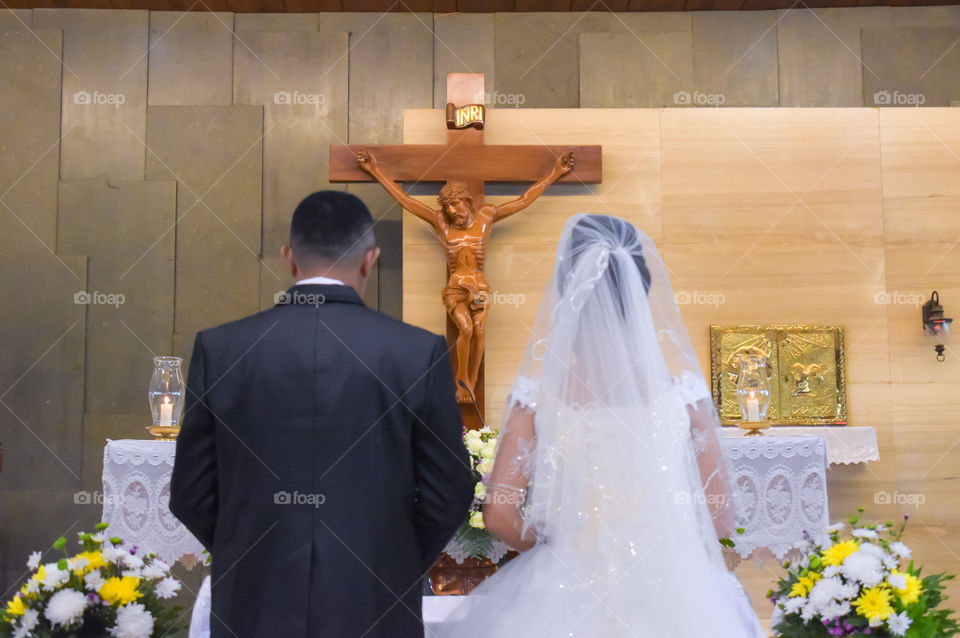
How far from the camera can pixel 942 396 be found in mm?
5613

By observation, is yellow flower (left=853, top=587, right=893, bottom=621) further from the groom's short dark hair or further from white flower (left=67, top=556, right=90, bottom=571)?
white flower (left=67, top=556, right=90, bottom=571)

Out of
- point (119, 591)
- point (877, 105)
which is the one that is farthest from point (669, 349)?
point (877, 105)

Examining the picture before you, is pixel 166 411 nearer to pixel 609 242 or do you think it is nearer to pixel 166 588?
pixel 166 588

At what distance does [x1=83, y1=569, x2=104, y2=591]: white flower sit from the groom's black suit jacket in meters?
0.45

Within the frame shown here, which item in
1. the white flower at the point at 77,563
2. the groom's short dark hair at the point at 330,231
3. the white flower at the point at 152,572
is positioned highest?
the groom's short dark hair at the point at 330,231

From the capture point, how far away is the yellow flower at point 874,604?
236cm

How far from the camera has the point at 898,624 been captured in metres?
2.36

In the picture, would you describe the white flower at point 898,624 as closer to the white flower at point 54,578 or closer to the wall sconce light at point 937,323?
the white flower at point 54,578

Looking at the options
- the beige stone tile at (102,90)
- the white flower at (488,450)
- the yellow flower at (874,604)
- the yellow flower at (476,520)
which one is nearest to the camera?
the yellow flower at (874,604)

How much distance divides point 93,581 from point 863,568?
200cm

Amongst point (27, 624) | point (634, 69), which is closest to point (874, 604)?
point (27, 624)

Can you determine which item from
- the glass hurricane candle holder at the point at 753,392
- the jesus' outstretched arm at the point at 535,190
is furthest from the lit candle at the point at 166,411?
the glass hurricane candle holder at the point at 753,392

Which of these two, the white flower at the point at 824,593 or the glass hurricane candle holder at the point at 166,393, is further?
the glass hurricane candle holder at the point at 166,393

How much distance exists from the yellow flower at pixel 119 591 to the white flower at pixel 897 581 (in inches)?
76.4
